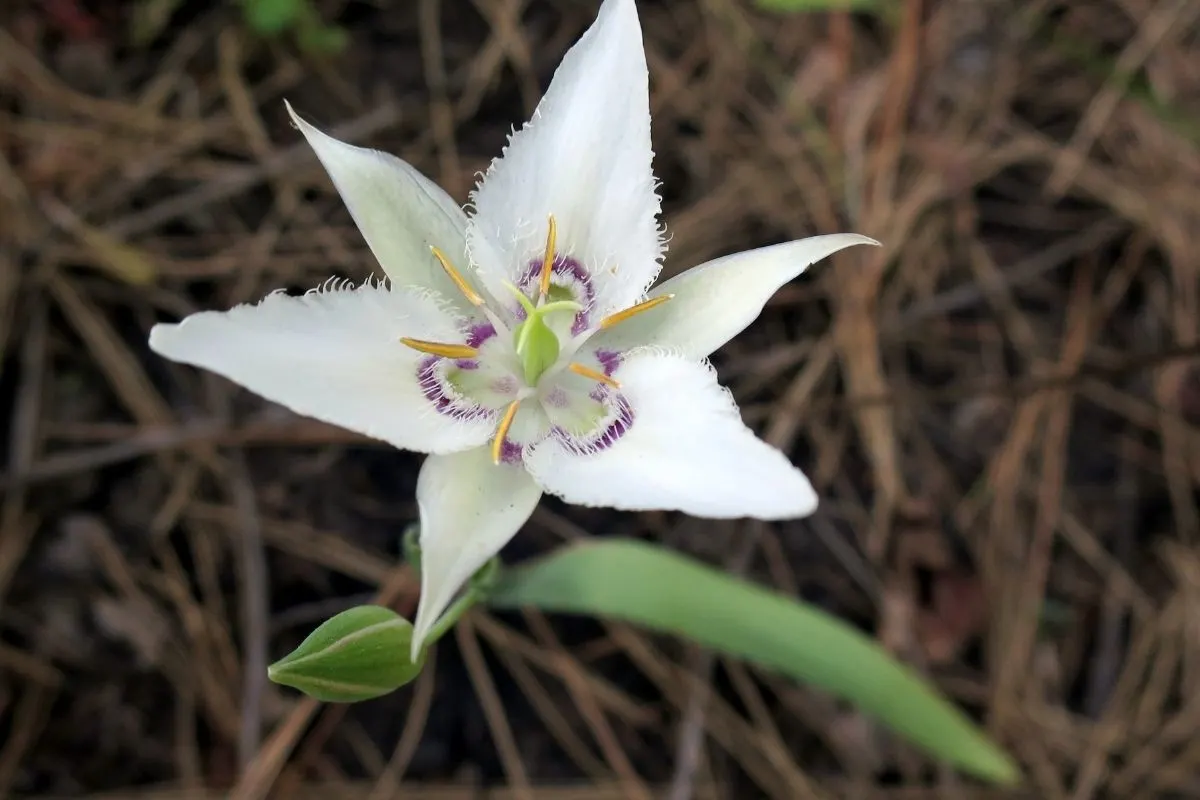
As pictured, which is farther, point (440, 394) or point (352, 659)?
point (440, 394)

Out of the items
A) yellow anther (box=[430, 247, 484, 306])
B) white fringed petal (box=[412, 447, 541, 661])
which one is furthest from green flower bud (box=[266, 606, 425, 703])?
yellow anther (box=[430, 247, 484, 306])

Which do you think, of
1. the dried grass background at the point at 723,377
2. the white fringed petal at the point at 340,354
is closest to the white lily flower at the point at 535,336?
the white fringed petal at the point at 340,354

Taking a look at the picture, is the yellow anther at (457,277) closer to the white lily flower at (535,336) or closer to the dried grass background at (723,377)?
the white lily flower at (535,336)

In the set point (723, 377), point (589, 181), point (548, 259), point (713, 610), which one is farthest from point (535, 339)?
point (723, 377)

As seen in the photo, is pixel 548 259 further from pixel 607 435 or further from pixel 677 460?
pixel 677 460

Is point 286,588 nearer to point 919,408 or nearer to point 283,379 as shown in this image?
point 283,379

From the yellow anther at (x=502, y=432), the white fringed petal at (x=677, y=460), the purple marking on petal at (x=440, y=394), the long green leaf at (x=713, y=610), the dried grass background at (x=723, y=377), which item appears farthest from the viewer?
the dried grass background at (x=723, y=377)

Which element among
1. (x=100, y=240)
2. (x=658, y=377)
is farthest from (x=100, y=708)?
(x=658, y=377)

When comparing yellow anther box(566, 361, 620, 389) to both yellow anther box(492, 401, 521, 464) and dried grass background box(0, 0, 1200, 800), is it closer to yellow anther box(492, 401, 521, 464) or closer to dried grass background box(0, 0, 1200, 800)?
yellow anther box(492, 401, 521, 464)
